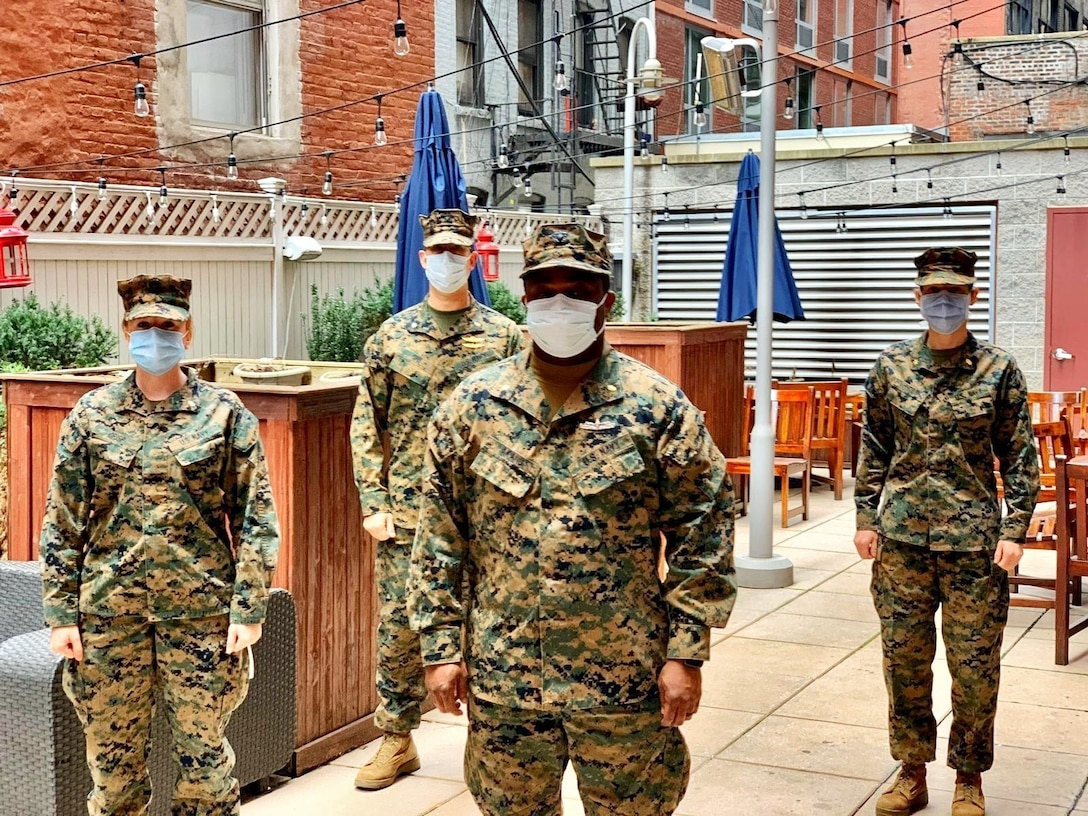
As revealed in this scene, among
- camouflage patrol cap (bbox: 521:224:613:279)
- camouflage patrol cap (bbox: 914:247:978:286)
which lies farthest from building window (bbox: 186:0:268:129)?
camouflage patrol cap (bbox: 521:224:613:279)

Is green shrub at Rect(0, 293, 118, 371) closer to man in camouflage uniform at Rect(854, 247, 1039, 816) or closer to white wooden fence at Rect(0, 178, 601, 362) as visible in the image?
white wooden fence at Rect(0, 178, 601, 362)

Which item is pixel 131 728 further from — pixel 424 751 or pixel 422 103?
pixel 422 103

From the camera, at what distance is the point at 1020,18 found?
29.1 meters

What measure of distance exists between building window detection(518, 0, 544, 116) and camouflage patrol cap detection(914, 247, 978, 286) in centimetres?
1502

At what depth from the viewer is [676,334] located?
10453mm

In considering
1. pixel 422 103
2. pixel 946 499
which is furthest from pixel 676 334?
pixel 946 499

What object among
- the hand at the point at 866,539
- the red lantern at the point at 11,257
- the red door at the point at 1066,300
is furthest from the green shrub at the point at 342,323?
the hand at the point at 866,539

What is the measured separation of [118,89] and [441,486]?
9.57 meters

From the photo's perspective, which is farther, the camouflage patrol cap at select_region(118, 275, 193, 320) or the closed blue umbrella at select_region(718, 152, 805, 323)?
the closed blue umbrella at select_region(718, 152, 805, 323)

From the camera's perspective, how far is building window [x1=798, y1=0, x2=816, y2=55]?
26.8m

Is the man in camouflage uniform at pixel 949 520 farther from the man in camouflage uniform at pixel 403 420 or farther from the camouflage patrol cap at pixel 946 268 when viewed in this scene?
the man in camouflage uniform at pixel 403 420

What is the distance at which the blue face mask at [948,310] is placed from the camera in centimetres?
487

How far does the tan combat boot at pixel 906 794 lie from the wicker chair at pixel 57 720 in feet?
7.14

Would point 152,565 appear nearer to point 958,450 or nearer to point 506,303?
point 958,450
